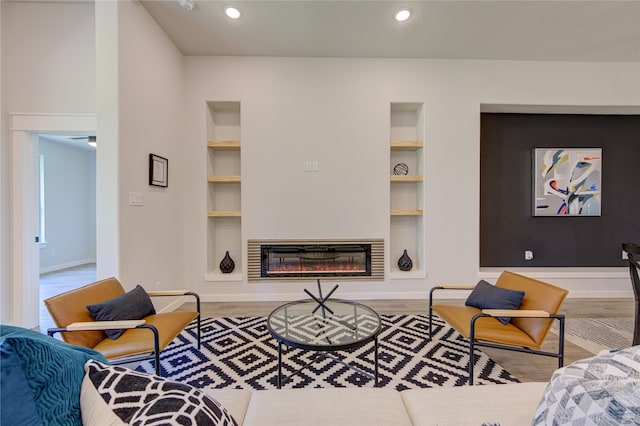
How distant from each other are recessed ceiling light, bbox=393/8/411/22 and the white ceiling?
0.05 meters

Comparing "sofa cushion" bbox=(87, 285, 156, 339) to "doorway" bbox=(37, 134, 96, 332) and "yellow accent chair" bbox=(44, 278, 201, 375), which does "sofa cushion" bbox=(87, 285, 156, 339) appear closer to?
"yellow accent chair" bbox=(44, 278, 201, 375)

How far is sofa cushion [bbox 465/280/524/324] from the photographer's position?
203 centimetres

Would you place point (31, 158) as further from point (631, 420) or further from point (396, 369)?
point (631, 420)

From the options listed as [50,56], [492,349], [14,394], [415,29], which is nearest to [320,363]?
[492,349]

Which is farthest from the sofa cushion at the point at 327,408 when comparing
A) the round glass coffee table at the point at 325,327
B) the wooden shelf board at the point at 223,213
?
the wooden shelf board at the point at 223,213

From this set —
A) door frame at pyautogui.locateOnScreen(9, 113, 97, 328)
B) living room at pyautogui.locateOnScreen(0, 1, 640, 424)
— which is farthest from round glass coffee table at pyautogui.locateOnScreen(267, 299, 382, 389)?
door frame at pyautogui.locateOnScreen(9, 113, 97, 328)

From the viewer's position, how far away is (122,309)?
186 cm

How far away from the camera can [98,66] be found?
92.0 inches

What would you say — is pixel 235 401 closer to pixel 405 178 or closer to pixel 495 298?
pixel 495 298

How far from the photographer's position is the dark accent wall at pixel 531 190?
394cm

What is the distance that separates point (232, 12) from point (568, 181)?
4962 millimetres

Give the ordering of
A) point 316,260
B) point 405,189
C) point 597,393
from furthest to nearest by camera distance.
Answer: point 405,189, point 316,260, point 597,393

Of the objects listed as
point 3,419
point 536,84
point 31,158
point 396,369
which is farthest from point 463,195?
point 31,158

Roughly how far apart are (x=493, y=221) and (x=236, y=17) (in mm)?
4297
